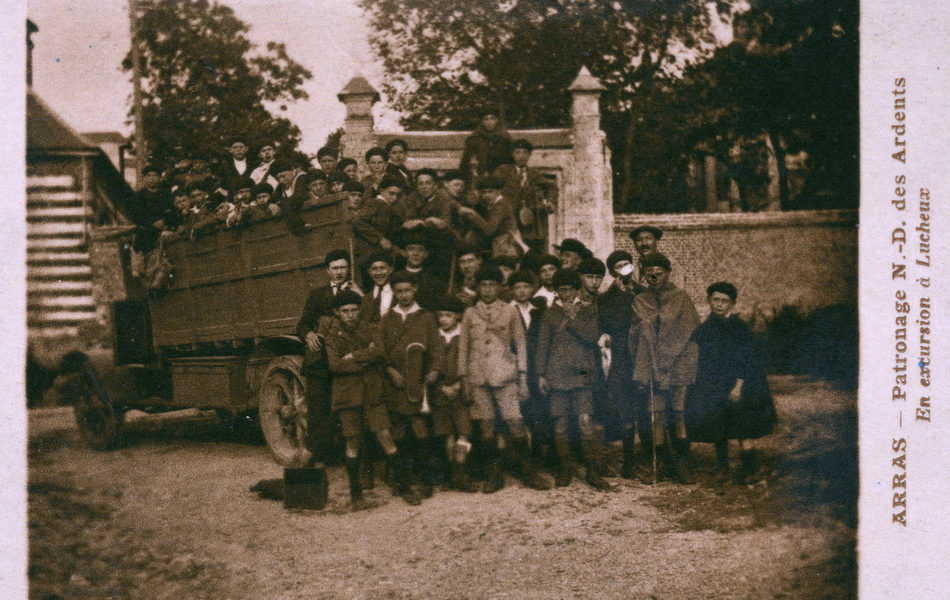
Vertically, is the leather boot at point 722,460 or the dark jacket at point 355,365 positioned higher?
the dark jacket at point 355,365

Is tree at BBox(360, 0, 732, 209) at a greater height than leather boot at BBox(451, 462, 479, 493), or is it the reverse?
tree at BBox(360, 0, 732, 209)

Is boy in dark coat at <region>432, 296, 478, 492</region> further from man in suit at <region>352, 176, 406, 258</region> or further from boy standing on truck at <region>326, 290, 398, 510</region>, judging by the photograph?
man in suit at <region>352, 176, 406, 258</region>

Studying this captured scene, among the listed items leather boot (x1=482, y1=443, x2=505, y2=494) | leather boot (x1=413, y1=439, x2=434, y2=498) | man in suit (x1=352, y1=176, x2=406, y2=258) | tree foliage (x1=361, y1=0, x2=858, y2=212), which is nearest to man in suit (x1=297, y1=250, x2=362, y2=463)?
man in suit (x1=352, y1=176, x2=406, y2=258)

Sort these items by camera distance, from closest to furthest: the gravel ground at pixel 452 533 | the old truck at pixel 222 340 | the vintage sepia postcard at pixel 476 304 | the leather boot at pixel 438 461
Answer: the gravel ground at pixel 452 533 < the vintage sepia postcard at pixel 476 304 < the leather boot at pixel 438 461 < the old truck at pixel 222 340

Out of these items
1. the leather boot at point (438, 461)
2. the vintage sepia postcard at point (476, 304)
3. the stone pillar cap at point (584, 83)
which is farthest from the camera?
the stone pillar cap at point (584, 83)

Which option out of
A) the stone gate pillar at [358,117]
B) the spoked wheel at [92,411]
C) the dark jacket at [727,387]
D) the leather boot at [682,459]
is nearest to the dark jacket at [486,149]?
the stone gate pillar at [358,117]

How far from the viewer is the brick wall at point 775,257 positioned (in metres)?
4.31

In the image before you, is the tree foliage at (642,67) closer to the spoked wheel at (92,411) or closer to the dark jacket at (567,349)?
the dark jacket at (567,349)

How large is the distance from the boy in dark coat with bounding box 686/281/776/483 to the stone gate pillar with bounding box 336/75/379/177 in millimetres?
2049

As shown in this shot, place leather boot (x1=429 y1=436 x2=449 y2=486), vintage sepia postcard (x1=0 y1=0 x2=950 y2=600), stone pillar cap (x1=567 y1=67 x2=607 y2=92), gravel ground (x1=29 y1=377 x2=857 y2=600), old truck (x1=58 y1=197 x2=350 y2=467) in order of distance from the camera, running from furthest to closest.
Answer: stone pillar cap (x1=567 y1=67 x2=607 y2=92)
old truck (x1=58 y1=197 x2=350 y2=467)
leather boot (x1=429 y1=436 x2=449 y2=486)
vintage sepia postcard (x1=0 y1=0 x2=950 y2=600)
gravel ground (x1=29 y1=377 x2=857 y2=600)

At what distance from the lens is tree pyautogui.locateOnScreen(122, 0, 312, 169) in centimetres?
428

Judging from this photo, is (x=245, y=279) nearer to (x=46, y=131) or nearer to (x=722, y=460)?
(x=46, y=131)

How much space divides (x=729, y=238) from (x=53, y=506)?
437 centimetres

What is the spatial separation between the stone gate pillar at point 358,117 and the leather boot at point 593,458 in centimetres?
190
